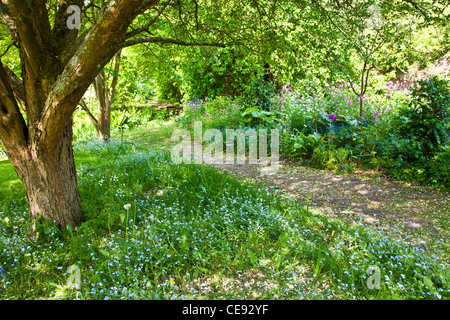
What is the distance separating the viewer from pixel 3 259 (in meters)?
2.71

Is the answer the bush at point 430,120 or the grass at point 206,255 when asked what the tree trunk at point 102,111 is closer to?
the grass at point 206,255

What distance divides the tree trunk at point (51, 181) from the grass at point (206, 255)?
170 mm

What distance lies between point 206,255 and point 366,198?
9.41 ft

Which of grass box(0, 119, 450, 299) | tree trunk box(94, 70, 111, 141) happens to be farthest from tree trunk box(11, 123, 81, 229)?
tree trunk box(94, 70, 111, 141)

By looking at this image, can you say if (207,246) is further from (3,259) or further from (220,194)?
(3,259)

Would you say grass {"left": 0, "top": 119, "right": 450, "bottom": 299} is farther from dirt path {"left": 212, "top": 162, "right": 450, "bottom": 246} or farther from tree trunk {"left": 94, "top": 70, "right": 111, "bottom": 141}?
tree trunk {"left": 94, "top": 70, "right": 111, "bottom": 141}

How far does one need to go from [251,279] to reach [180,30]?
4.25 m

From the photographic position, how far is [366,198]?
14.8ft

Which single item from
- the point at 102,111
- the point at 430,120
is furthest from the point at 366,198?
the point at 102,111

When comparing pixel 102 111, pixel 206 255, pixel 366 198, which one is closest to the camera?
pixel 206 255

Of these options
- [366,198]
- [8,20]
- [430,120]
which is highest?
[8,20]

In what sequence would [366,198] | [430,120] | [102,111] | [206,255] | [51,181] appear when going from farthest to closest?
[102,111]
[430,120]
[366,198]
[51,181]
[206,255]

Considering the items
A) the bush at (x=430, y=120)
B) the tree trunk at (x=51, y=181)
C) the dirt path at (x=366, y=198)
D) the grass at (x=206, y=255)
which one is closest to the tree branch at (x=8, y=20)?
the tree trunk at (x=51, y=181)

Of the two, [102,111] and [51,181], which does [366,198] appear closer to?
[51,181]
